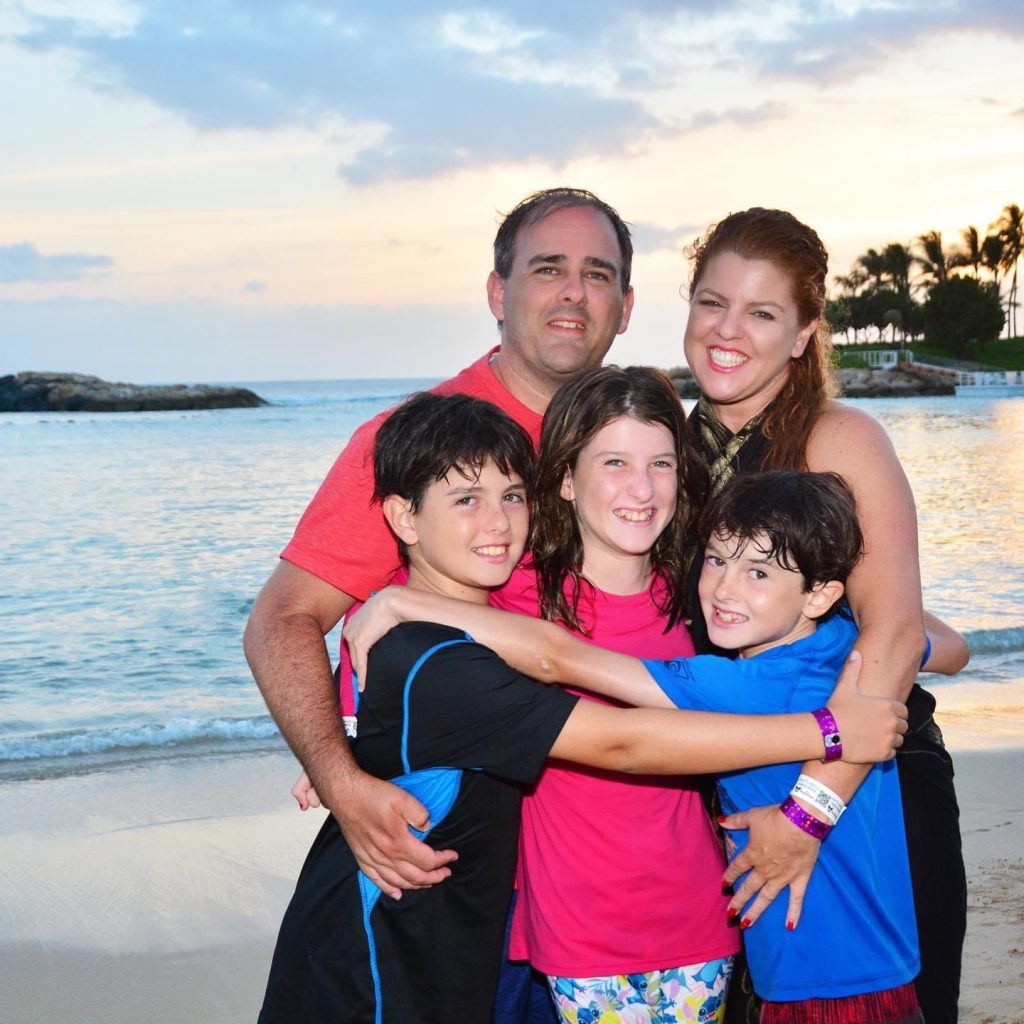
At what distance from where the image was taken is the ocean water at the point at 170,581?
305 inches

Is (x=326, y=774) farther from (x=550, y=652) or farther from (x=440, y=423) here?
(x=440, y=423)

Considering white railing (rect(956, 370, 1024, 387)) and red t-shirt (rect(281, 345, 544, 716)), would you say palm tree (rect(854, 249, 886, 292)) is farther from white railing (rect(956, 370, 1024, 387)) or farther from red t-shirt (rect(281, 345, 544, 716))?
red t-shirt (rect(281, 345, 544, 716))

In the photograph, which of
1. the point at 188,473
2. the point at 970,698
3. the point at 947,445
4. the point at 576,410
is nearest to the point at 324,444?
the point at 188,473

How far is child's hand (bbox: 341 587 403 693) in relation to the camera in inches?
87.9

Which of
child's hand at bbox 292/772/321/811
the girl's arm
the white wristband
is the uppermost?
the girl's arm

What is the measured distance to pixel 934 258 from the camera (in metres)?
66.6

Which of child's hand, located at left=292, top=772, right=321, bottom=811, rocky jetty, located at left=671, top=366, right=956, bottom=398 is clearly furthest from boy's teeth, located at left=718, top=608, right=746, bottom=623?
rocky jetty, located at left=671, top=366, right=956, bottom=398

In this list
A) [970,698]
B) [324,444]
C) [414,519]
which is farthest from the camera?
[324,444]

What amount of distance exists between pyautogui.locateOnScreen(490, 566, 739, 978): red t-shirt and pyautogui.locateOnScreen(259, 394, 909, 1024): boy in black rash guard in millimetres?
149

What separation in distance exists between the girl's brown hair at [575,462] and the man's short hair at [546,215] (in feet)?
3.44

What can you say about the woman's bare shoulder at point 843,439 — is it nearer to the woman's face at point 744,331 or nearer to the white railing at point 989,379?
the woman's face at point 744,331

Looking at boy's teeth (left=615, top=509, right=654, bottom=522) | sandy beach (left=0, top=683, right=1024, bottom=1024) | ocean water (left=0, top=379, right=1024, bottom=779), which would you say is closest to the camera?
boy's teeth (left=615, top=509, right=654, bottom=522)

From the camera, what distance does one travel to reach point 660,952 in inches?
91.9

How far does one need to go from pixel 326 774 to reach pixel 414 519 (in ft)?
1.95
